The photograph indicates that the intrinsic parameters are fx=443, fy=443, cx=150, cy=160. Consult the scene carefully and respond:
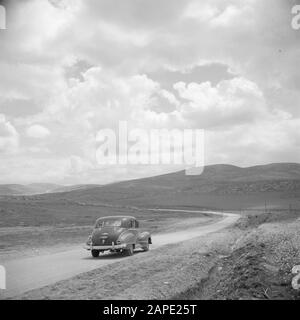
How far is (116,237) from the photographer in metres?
19.0

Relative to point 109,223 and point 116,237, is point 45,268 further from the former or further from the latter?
point 109,223

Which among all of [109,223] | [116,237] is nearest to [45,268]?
[116,237]

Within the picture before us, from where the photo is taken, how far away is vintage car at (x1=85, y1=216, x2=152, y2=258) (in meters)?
18.9

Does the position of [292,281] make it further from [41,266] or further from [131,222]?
[131,222]

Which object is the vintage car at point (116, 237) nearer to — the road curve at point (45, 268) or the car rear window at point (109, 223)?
the car rear window at point (109, 223)

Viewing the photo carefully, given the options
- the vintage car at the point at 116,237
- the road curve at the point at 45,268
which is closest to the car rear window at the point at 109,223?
the vintage car at the point at 116,237

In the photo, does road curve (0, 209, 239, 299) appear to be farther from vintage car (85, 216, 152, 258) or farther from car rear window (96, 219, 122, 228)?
car rear window (96, 219, 122, 228)

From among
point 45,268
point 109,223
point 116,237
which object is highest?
point 109,223

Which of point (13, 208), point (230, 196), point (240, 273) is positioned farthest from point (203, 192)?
point (240, 273)

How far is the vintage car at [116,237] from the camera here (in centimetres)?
1889
